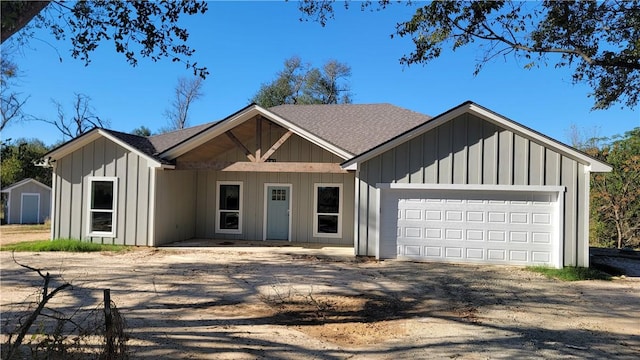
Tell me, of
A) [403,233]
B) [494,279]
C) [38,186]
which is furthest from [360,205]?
[38,186]

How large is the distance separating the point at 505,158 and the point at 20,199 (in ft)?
89.1

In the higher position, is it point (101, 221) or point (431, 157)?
point (431, 157)

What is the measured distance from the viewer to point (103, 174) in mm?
12938

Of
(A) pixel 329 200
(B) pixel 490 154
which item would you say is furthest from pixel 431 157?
(A) pixel 329 200

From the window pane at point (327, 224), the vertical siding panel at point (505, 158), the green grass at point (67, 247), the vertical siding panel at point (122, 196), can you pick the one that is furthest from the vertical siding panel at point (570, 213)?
the vertical siding panel at point (122, 196)

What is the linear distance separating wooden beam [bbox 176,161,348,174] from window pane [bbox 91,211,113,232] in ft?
8.86

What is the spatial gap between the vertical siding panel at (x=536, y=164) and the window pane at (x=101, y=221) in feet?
40.5

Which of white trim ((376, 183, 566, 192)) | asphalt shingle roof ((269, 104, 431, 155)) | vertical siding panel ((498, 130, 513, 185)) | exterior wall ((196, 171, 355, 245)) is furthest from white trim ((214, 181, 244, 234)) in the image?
vertical siding panel ((498, 130, 513, 185))

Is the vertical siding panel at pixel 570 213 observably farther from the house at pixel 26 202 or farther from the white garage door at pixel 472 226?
the house at pixel 26 202

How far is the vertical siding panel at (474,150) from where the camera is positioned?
35.1ft

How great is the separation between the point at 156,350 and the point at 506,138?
9.42 meters

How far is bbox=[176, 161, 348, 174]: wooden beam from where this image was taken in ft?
39.2

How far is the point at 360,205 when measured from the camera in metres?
11.3

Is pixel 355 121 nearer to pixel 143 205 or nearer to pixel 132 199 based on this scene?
pixel 143 205
